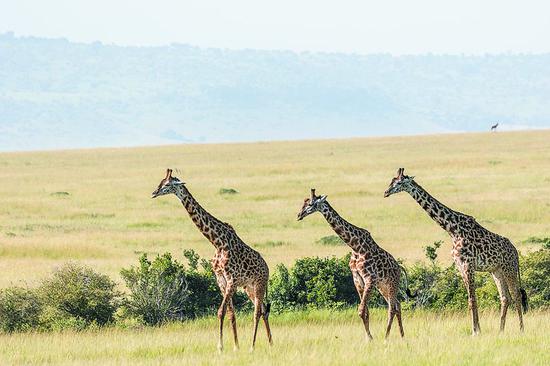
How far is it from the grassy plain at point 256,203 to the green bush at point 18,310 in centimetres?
549

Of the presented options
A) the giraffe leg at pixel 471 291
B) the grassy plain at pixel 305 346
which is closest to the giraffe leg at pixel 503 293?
the grassy plain at pixel 305 346

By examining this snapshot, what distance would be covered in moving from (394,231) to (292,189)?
77.2ft

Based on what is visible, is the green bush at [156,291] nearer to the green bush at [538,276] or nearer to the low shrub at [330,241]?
the green bush at [538,276]

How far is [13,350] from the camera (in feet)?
51.9

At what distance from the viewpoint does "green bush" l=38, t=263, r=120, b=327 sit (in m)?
19.3

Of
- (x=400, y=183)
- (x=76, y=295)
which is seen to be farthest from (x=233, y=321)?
(x=76, y=295)

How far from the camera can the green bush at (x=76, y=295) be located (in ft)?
63.3

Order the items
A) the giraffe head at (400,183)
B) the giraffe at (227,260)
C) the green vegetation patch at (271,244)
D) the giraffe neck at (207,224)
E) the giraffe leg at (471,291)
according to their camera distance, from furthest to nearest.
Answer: the green vegetation patch at (271,244)
the giraffe leg at (471,291)
the giraffe head at (400,183)
the giraffe neck at (207,224)
the giraffe at (227,260)

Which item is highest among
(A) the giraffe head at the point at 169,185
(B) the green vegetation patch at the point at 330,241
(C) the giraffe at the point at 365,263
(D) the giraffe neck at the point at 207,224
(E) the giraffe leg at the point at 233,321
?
(A) the giraffe head at the point at 169,185

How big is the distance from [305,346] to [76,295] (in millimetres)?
5156

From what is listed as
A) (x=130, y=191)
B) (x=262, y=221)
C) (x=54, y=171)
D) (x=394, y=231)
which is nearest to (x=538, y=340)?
(x=394, y=231)

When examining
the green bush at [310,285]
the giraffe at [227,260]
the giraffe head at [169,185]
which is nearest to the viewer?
the giraffe head at [169,185]

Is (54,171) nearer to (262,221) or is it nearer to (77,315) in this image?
(262,221)

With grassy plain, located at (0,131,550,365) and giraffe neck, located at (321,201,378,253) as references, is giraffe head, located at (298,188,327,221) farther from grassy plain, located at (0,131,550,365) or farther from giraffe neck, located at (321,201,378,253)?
grassy plain, located at (0,131,550,365)
